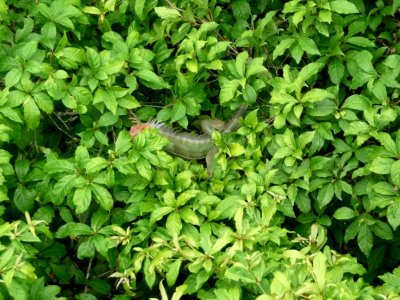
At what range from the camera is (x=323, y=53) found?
378cm

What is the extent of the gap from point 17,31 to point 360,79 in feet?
6.72

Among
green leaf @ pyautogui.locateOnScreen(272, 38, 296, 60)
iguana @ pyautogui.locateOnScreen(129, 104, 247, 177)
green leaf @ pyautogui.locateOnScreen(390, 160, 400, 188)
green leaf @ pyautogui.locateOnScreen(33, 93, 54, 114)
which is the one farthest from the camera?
iguana @ pyautogui.locateOnScreen(129, 104, 247, 177)

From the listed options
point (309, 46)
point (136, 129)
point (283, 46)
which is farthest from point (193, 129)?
point (309, 46)

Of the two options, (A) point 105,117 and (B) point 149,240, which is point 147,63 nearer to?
(A) point 105,117

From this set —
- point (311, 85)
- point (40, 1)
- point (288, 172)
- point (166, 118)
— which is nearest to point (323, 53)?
point (311, 85)

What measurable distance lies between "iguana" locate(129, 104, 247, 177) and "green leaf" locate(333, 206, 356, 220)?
83 cm

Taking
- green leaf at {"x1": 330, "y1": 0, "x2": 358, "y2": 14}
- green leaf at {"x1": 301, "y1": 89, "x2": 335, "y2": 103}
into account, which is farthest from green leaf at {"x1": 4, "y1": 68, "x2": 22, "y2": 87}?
green leaf at {"x1": 330, "y1": 0, "x2": 358, "y2": 14}

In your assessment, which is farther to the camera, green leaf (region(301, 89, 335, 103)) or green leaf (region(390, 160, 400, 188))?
green leaf (region(301, 89, 335, 103))

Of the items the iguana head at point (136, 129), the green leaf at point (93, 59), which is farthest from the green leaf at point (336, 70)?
the green leaf at point (93, 59)

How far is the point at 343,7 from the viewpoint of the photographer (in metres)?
3.49

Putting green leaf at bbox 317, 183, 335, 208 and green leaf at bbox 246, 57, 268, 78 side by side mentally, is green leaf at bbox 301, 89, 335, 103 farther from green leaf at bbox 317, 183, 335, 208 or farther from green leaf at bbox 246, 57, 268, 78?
green leaf at bbox 317, 183, 335, 208

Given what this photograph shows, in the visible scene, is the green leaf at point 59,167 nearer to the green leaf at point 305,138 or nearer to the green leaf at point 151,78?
the green leaf at point 151,78

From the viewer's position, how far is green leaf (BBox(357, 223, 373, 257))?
3.56 m

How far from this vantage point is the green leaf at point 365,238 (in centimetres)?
356
